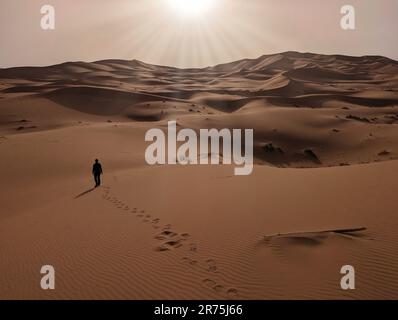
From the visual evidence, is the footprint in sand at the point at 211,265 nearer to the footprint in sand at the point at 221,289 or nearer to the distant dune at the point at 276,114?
the footprint in sand at the point at 221,289

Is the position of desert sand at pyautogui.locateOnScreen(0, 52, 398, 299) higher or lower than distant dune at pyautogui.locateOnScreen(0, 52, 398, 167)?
lower

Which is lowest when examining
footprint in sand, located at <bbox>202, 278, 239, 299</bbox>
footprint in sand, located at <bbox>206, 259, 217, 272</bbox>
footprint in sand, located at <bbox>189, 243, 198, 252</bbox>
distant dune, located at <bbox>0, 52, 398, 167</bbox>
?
footprint in sand, located at <bbox>202, 278, 239, 299</bbox>

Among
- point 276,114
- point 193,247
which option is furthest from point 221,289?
point 276,114

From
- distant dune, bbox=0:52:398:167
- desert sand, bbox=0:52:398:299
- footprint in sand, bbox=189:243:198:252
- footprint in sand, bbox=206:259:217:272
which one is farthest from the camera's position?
distant dune, bbox=0:52:398:167

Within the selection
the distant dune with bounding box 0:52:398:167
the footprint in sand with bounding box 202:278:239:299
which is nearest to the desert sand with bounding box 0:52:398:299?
the footprint in sand with bounding box 202:278:239:299

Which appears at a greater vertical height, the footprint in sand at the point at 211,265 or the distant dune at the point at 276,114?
the distant dune at the point at 276,114

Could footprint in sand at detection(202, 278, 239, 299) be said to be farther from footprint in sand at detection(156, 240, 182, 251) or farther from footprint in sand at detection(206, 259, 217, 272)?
footprint in sand at detection(156, 240, 182, 251)

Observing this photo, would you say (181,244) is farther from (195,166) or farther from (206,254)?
(195,166)

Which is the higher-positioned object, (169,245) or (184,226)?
(184,226)

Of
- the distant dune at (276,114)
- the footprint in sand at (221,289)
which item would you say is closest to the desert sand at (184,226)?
the footprint in sand at (221,289)

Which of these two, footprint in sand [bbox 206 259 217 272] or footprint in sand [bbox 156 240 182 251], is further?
footprint in sand [bbox 156 240 182 251]

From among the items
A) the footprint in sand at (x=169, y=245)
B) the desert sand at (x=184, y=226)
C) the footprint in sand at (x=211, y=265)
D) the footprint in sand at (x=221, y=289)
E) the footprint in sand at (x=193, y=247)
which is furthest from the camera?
the footprint in sand at (x=169, y=245)

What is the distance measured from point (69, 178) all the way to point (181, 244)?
380 inches

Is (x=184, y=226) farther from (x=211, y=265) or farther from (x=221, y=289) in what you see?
(x=221, y=289)
